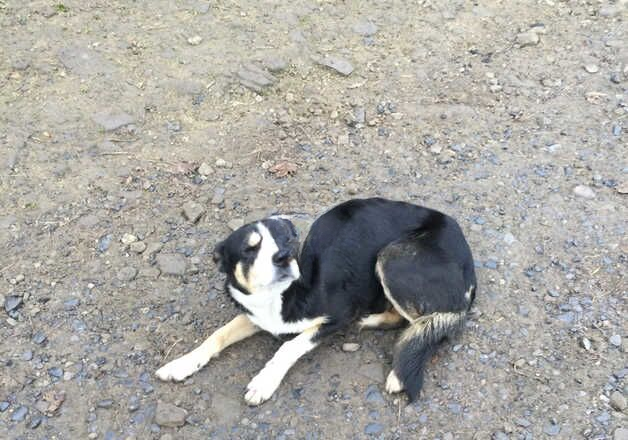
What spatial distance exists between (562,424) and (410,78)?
3.44m

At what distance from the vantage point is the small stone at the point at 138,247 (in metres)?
4.58

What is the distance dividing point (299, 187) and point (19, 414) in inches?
94.3

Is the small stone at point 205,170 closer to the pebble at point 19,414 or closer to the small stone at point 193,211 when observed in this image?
the small stone at point 193,211

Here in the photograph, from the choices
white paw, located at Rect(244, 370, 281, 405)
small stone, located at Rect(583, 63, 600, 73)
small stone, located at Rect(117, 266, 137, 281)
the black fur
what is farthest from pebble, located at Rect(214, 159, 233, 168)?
small stone, located at Rect(583, 63, 600, 73)

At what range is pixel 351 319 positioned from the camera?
4.00 m

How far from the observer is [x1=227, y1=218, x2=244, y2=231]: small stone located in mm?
4720

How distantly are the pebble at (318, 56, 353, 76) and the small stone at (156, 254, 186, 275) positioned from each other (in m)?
2.41

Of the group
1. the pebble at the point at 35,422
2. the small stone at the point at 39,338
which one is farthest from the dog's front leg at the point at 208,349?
the small stone at the point at 39,338

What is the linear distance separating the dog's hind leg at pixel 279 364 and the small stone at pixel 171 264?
0.98 meters

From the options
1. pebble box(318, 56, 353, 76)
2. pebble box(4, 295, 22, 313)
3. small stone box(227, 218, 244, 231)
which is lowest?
pebble box(4, 295, 22, 313)

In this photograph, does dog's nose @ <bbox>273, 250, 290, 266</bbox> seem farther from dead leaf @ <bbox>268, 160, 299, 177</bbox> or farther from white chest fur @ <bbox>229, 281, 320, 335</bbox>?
dead leaf @ <bbox>268, 160, 299, 177</bbox>

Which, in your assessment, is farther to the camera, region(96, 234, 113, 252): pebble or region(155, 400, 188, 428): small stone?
region(96, 234, 113, 252): pebble

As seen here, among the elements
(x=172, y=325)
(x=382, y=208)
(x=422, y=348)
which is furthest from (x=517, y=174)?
(x=172, y=325)

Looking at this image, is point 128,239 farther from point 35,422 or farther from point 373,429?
point 373,429
